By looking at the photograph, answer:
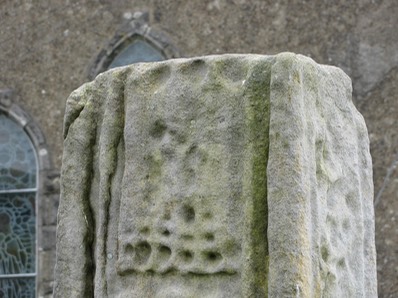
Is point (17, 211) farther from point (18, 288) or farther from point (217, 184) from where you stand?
point (217, 184)

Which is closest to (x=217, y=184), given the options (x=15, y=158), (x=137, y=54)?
(x=137, y=54)

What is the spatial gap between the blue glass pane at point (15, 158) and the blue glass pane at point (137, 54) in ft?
3.82

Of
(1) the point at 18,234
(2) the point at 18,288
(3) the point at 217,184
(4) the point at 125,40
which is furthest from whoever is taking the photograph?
(4) the point at 125,40

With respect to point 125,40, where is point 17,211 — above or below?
below

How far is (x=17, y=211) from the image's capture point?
13.8 meters

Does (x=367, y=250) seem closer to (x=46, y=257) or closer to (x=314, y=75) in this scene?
(x=314, y=75)

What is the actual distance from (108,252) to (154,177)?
0.30 metres

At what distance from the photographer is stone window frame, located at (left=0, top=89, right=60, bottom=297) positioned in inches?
529

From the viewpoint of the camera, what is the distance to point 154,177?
4.56 meters

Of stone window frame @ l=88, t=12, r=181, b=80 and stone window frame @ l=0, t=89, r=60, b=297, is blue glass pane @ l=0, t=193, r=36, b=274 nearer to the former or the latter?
stone window frame @ l=0, t=89, r=60, b=297

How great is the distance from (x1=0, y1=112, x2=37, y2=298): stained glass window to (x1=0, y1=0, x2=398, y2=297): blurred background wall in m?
0.17

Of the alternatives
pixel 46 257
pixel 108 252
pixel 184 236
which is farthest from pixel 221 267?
pixel 46 257

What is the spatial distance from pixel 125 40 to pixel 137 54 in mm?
184

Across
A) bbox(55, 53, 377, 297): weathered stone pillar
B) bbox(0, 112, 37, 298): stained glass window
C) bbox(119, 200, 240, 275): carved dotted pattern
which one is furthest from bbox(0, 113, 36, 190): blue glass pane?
bbox(119, 200, 240, 275): carved dotted pattern
